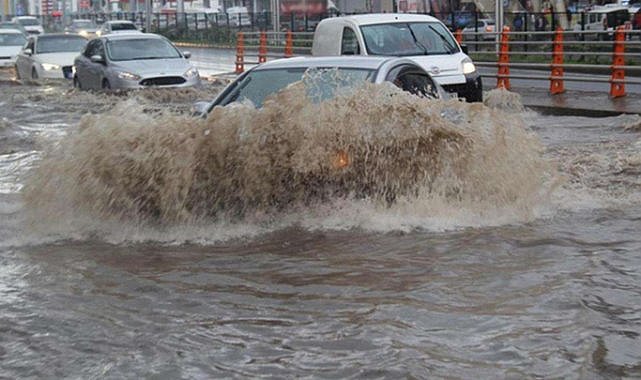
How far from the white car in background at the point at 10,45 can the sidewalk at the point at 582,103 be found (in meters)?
19.9

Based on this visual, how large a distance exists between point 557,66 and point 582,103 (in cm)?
201

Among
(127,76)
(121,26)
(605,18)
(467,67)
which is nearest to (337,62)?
(467,67)

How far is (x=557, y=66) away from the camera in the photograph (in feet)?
71.4

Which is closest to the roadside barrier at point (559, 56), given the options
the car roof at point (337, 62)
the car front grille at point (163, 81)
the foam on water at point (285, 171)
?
the car front grille at point (163, 81)

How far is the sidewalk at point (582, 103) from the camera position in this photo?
18.6 m

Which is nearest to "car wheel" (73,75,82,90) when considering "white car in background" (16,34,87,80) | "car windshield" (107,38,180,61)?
"car windshield" (107,38,180,61)

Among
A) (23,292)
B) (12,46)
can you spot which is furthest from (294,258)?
(12,46)

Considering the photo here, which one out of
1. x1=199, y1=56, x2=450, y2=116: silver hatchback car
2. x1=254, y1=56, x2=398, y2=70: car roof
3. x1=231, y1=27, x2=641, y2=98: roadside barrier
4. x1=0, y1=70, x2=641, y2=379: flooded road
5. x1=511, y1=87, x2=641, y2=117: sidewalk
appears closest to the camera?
x1=0, y1=70, x2=641, y2=379: flooded road

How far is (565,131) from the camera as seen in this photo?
16.7 m

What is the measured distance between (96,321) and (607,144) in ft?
31.5

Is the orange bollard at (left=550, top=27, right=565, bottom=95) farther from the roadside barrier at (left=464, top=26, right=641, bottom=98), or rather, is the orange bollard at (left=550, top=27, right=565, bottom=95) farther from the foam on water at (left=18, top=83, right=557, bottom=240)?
the foam on water at (left=18, top=83, right=557, bottom=240)

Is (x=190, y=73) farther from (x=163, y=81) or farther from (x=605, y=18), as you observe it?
(x=605, y=18)

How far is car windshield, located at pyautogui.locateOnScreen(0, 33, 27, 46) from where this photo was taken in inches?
1485

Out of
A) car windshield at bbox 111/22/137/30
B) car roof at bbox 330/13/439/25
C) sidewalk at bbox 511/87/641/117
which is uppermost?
car windshield at bbox 111/22/137/30
